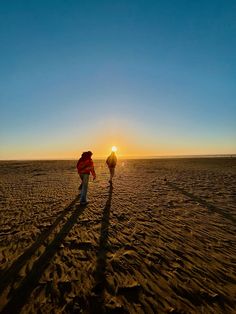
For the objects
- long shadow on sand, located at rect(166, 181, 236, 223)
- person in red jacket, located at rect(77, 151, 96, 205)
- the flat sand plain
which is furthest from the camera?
person in red jacket, located at rect(77, 151, 96, 205)

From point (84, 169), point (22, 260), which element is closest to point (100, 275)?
point (22, 260)

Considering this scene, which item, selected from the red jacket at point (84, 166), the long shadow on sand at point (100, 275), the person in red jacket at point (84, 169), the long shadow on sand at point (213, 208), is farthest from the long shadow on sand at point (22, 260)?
the long shadow on sand at point (213, 208)

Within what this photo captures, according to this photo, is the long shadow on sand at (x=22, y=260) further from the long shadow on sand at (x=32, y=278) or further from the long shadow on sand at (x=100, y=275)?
the long shadow on sand at (x=100, y=275)

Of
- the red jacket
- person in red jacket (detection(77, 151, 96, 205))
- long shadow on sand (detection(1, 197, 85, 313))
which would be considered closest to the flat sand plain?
long shadow on sand (detection(1, 197, 85, 313))

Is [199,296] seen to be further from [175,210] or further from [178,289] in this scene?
[175,210]

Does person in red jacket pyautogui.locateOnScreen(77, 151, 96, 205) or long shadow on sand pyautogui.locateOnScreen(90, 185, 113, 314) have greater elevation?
person in red jacket pyautogui.locateOnScreen(77, 151, 96, 205)

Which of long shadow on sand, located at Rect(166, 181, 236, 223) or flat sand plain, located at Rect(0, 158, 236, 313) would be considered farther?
long shadow on sand, located at Rect(166, 181, 236, 223)

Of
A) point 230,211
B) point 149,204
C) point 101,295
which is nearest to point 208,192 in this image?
point 230,211

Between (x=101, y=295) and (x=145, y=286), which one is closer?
(x=101, y=295)

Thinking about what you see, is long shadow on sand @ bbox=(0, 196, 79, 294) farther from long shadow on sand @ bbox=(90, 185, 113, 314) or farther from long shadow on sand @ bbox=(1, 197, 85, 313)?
long shadow on sand @ bbox=(90, 185, 113, 314)

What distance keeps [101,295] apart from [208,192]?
1065cm

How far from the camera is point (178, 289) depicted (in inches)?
160

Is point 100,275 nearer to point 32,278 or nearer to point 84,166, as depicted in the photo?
point 32,278

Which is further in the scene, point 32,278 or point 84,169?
point 84,169
